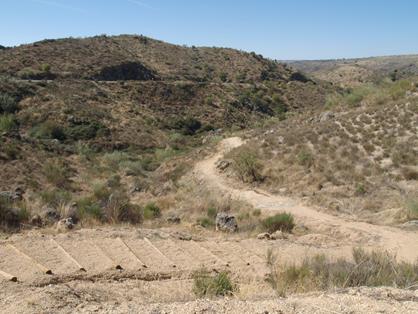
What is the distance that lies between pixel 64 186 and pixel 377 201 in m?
15.6

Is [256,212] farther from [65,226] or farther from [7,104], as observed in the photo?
[7,104]

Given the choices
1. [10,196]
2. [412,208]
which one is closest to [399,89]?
[412,208]

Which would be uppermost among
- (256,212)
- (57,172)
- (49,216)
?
(49,216)

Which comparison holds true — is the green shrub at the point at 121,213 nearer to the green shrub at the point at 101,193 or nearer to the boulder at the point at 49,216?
the boulder at the point at 49,216

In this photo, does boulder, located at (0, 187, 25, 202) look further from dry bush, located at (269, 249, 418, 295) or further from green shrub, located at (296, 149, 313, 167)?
green shrub, located at (296, 149, 313, 167)

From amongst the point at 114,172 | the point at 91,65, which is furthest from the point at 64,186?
the point at 91,65

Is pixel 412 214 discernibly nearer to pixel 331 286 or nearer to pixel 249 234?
pixel 249 234

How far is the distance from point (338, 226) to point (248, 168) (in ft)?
28.0

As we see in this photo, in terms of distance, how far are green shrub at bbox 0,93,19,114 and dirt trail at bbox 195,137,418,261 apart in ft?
88.8

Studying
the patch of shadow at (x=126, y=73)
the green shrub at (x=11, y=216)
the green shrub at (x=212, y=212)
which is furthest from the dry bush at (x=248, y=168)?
the patch of shadow at (x=126, y=73)

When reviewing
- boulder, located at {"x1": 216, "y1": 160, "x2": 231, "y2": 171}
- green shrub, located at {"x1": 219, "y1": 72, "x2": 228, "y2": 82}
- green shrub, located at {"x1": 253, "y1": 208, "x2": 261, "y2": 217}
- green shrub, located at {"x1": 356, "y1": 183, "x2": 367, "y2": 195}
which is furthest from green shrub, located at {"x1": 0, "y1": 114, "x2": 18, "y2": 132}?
green shrub, located at {"x1": 219, "y1": 72, "x2": 228, "y2": 82}

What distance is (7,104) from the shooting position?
4375 cm

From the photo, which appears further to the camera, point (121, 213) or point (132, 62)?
point (132, 62)

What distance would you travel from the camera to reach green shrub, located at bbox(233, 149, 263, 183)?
22.6 m
